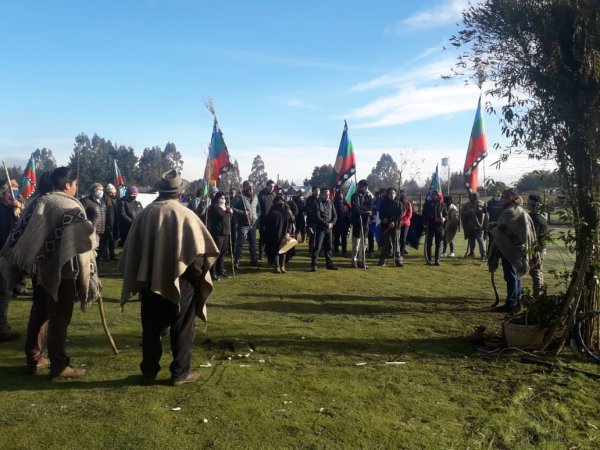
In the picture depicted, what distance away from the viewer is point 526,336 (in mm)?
6020

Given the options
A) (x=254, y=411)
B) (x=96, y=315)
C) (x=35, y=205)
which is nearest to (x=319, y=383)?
(x=254, y=411)

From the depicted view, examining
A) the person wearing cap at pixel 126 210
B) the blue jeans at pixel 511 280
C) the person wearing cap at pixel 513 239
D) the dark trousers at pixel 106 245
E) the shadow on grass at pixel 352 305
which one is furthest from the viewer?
the dark trousers at pixel 106 245

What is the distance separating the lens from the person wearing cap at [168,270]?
4.49m

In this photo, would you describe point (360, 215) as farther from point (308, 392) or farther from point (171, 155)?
point (171, 155)

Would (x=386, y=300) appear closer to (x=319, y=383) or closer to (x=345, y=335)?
(x=345, y=335)

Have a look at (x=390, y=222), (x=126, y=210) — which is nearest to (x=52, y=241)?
(x=126, y=210)

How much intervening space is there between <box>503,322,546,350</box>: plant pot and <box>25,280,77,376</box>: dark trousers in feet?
16.8

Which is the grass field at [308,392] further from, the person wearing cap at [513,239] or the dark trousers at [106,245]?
the dark trousers at [106,245]

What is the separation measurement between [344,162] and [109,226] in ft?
22.9

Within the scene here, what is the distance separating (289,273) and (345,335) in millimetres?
5253

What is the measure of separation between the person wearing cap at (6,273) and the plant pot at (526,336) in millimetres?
5855

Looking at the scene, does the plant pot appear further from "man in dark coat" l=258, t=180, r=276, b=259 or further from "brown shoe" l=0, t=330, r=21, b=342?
"man in dark coat" l=258, t=180, r=276, b=259

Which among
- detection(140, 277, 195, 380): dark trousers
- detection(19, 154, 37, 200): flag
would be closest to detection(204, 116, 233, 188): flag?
detection(140, 277, 195, 380): dark trousers

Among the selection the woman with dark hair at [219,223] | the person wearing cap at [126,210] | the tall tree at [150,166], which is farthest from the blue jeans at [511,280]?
the tall tree at [150,166]
